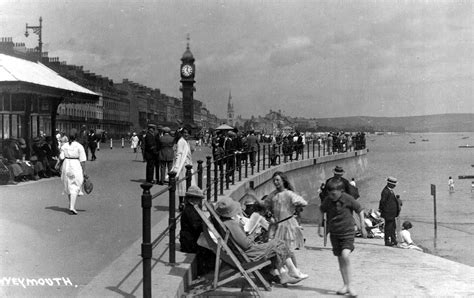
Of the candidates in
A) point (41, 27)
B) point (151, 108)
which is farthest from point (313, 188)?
point (151, 108)

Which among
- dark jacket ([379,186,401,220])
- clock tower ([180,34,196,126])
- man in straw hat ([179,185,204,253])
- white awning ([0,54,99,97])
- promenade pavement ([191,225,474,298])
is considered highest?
clock tower ([180,34,196,126])

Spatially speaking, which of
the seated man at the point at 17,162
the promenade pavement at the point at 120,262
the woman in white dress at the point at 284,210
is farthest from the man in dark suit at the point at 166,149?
the woman in white dress at the point at 284,210

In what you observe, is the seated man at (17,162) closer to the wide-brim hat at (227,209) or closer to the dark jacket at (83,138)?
the dark jacket at (83,138)

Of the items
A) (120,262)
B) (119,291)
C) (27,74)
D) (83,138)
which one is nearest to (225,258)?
(120,262)

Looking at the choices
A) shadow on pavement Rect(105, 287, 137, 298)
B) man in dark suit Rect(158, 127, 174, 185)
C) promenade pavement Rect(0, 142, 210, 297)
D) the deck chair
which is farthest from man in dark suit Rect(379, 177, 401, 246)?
shadow on pavement Rect(105, 287, 137, 298)

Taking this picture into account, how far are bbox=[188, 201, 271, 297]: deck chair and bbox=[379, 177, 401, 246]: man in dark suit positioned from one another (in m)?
6.25

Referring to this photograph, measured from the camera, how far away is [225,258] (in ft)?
20.2

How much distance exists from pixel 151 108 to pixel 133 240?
11638 cm

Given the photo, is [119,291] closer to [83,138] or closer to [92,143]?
[83,138]

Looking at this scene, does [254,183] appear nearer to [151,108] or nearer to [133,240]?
[133,240]

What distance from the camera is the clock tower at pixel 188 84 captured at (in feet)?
222

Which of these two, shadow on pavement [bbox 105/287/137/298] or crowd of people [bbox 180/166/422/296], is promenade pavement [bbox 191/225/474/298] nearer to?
crowd of people [bbox 180/166/422/296]

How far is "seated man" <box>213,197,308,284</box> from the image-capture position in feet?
20.9

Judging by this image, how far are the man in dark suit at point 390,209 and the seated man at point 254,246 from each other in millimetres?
5717
